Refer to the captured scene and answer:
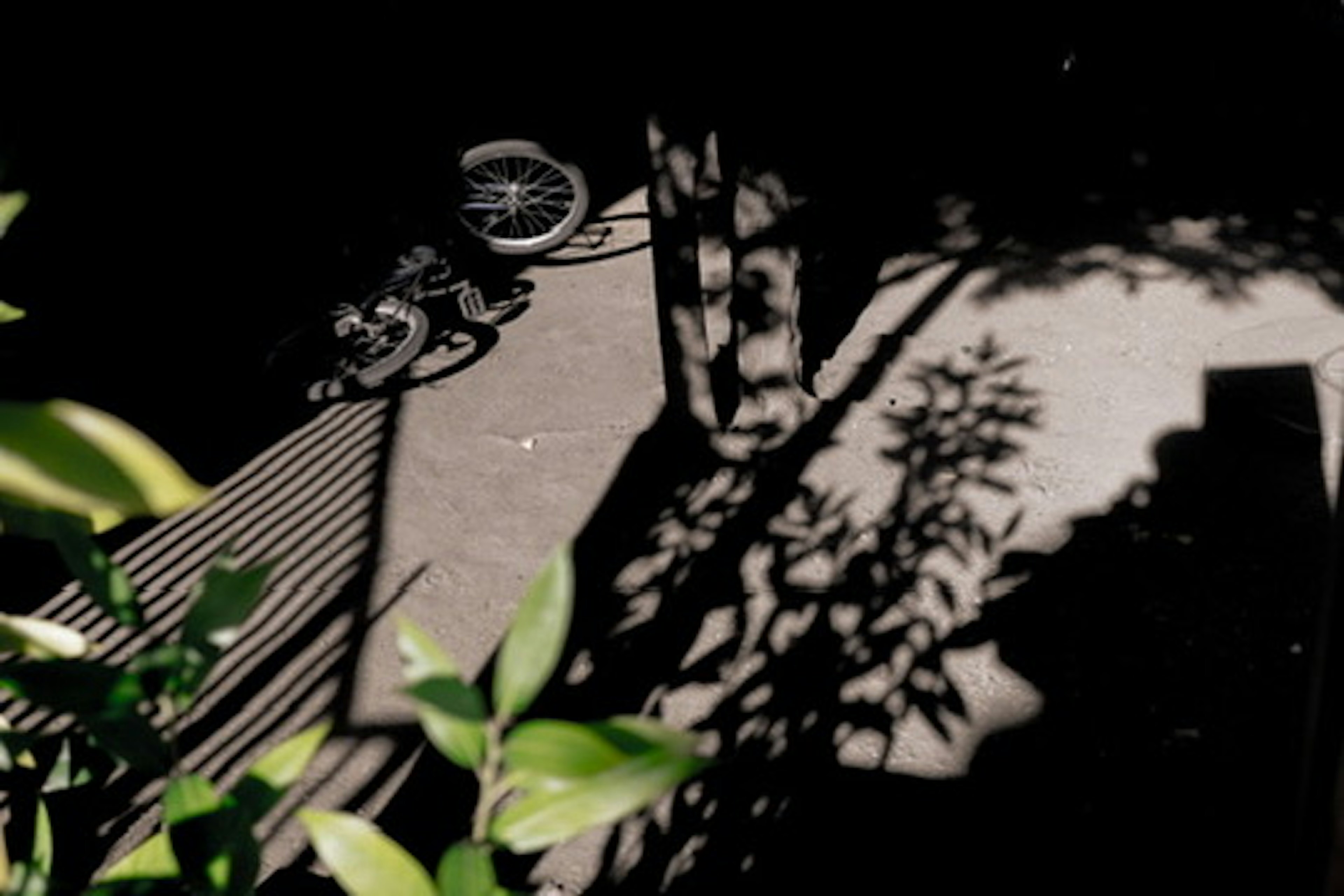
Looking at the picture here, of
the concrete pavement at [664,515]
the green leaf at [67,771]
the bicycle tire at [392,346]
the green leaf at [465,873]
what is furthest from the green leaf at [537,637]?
the bicycle tire at [392,346]

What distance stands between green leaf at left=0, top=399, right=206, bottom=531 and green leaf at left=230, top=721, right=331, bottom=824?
1.45ft

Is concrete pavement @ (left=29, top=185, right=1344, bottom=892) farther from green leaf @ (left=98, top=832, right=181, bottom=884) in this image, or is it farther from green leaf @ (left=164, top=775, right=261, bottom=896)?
green leaf @ (left=164, top=775, right=261, bottom=896)

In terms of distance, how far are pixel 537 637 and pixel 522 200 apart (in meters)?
7.58

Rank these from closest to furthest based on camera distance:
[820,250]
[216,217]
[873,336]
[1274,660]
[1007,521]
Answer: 1. [1274,660]
2. [1007,521]
3. [873,336]
4. [820,250]
5. [216,217]

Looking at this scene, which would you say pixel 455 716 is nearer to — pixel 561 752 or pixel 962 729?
pixel 561 752

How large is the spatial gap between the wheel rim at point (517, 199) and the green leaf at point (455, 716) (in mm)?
7354

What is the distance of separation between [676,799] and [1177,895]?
1841 mm

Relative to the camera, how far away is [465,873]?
0.88 m

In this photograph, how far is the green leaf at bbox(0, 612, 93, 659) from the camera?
0.94 metres

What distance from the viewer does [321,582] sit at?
5.54 meters

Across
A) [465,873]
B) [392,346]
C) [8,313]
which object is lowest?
[392,346]

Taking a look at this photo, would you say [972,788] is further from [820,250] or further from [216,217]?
[216,217]

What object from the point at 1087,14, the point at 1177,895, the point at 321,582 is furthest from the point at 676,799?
the point at 1087,14

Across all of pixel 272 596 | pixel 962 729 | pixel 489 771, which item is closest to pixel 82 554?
pixel 489 771
